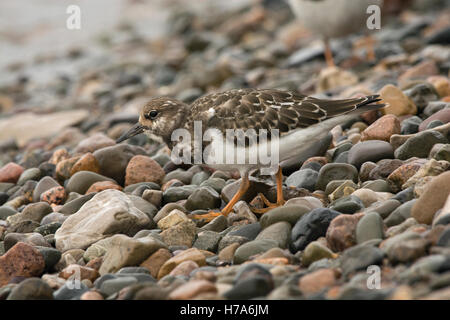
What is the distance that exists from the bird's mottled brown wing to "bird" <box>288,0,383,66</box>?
15.0 feet

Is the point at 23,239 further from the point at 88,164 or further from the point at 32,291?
the point at 88,164

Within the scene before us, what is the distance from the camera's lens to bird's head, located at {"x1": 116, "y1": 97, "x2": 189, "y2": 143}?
5.36 metres

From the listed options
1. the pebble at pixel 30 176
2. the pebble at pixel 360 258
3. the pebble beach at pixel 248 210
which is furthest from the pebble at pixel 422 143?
the pebble at pixel 30 176

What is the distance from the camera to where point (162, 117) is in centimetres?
543

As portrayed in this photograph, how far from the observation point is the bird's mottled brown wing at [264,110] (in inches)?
198

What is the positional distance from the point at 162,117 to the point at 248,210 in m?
1.14

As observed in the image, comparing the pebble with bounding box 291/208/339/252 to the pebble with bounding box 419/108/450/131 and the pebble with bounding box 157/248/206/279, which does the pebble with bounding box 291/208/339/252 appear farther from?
the pebble with bounding box 419/108/450/131

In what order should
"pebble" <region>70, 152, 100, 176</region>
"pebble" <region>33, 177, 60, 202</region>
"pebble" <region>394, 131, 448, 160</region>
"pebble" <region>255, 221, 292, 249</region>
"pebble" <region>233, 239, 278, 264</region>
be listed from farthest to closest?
1. "pebble" <region>70, 152, 100, 176</region>
2. "pebble" <region>33, 177, 60, 202</region>
3. "pebble" <region>394, 131, 448, 160</region>
4. "pebble" <region>255, 221, 292, 249</region>
5. "pebble" <region>233, 239, 278, 264</region>

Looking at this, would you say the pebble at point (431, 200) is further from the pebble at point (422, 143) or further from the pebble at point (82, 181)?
the pebble at point (82, 181)

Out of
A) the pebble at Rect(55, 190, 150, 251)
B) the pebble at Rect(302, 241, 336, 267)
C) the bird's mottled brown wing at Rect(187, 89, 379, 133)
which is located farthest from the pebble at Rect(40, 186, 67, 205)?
the pebble at Rect(302, 241, 336, 267)

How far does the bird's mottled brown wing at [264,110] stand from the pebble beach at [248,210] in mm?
548

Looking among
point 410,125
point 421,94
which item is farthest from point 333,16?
point 410,125

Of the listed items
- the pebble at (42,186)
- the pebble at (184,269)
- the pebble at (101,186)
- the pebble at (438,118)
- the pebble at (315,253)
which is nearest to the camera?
the pebble at (315,253)

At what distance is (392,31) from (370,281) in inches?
362
